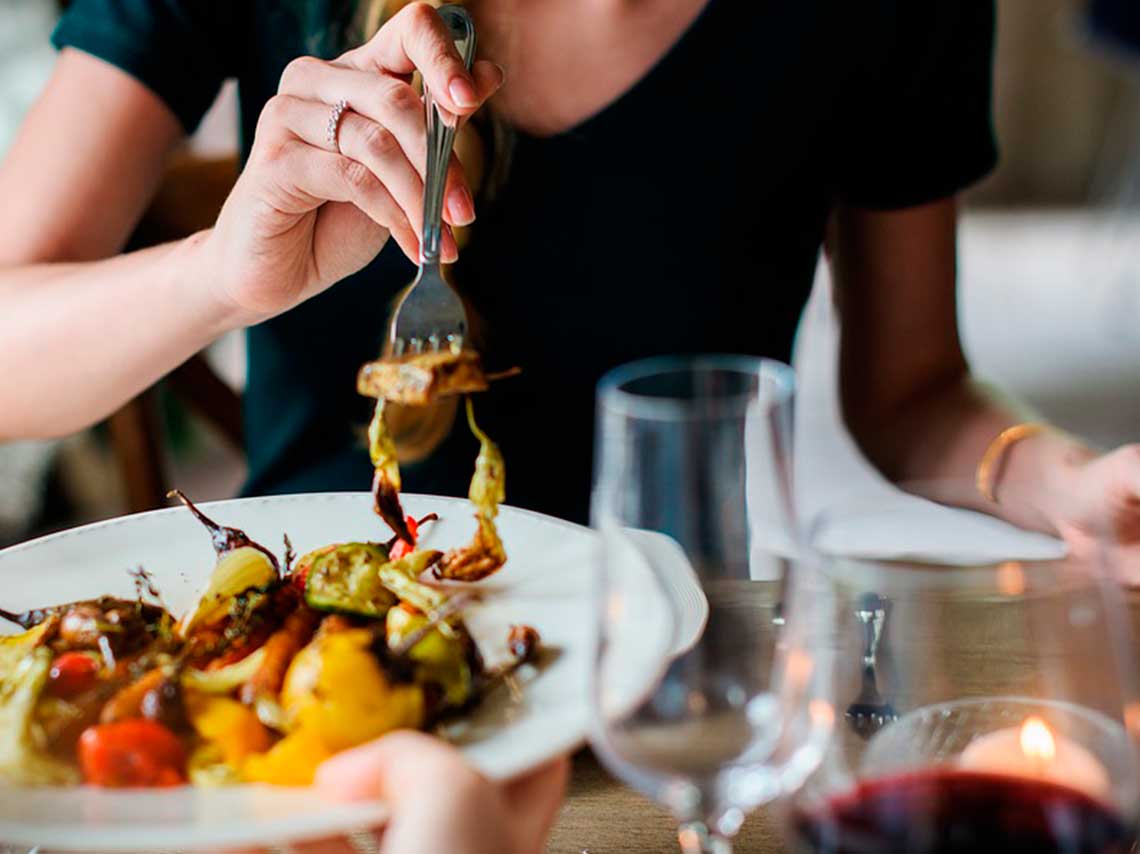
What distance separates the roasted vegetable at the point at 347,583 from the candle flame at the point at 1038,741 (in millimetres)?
284

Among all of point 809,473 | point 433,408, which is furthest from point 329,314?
point 809,473

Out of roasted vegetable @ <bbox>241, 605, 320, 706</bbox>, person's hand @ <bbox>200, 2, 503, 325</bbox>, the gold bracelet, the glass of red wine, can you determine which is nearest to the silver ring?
person's hand @ <bbox>200, 2, 503, 325</bbox>

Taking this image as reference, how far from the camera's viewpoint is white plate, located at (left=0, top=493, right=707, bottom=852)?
0.45m

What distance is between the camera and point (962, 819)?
0.40 m

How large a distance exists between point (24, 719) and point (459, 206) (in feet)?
1.04

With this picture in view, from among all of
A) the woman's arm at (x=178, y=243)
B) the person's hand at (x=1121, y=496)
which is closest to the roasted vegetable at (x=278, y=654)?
the woman's arm at (x=178, y=243)

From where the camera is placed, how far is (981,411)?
1076mm

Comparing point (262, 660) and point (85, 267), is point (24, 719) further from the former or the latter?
point (85, 267)

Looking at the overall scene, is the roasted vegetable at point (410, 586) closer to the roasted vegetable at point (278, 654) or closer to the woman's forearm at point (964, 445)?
the roasted vegetable at point (278, 654)

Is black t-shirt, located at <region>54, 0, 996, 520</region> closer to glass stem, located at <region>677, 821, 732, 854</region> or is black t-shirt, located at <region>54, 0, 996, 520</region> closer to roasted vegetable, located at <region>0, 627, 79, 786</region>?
roasted vegetable, located at <region>0, 627, 79, 786</region>

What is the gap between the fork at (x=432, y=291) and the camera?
0.67m

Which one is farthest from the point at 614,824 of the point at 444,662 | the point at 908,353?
the point at 908,353

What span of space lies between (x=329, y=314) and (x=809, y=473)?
1.58 meters

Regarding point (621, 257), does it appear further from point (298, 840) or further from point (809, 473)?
point (809, 473)
